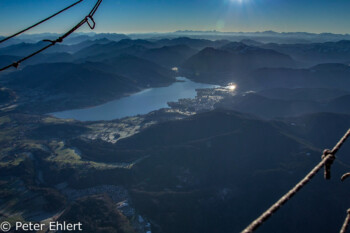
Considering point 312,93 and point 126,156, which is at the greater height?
point 312,93

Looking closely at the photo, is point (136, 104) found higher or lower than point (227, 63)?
lower

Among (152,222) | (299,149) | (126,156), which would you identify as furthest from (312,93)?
(152,222)

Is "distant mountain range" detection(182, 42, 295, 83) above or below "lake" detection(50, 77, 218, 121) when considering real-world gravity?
above

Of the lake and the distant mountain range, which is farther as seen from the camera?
the distant mountain range

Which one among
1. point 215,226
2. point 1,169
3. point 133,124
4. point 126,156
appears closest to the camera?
point 215,226

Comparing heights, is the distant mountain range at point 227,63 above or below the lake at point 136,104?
above

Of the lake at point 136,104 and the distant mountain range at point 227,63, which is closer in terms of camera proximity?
the lake at point 136,104

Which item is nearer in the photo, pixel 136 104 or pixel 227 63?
pixel 136 104

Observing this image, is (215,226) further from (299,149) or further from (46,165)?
(46,165)
